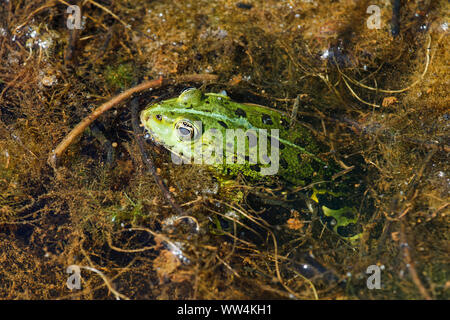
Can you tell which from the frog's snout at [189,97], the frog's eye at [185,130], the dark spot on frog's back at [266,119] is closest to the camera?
the frog's eye at [185,130]

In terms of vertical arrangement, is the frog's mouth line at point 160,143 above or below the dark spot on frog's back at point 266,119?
below

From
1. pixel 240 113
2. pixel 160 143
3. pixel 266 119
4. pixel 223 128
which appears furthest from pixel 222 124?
pixel 160 143

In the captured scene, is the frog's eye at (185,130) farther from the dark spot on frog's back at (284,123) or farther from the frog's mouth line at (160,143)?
the dark spot on frog's back at (284,123)

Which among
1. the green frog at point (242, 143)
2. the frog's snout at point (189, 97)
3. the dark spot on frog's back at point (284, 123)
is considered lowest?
the green frog at point (242, 143)

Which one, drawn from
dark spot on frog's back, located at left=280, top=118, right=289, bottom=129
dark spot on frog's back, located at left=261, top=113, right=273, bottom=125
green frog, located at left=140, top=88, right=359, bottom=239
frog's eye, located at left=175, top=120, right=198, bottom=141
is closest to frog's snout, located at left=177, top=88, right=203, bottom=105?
green frog, located at left=140, top=88, right=359, bottom=239

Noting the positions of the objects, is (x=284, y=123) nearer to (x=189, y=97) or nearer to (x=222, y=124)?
(x=222, y=124)

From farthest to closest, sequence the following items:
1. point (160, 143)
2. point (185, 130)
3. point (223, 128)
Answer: point (160, 143), point (223, 128), point (185, 130)

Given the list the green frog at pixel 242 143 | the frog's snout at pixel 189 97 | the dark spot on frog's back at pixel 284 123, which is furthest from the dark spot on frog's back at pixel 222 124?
the dark spot on frog's back at pixel 284 123
